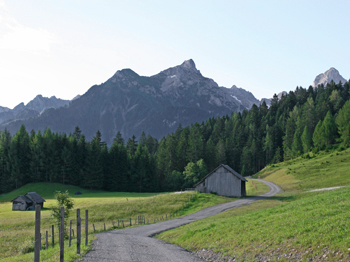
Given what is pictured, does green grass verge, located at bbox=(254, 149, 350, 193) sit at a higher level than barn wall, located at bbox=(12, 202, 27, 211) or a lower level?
higher

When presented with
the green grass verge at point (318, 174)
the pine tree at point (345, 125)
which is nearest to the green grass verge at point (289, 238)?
the green grass verge at point (318, 174)

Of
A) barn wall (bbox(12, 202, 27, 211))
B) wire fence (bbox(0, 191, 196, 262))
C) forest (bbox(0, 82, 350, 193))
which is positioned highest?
forest (bbox(0, 82, 350, 193))

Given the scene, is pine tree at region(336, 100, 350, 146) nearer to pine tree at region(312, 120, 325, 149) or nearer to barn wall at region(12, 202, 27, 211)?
pine tree at region(312, 120, 325, 149)

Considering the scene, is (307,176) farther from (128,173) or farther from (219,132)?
(219,132)

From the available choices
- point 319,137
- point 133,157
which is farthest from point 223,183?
point 133,157

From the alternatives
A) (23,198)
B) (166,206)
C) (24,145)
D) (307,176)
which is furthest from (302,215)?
(24,145)

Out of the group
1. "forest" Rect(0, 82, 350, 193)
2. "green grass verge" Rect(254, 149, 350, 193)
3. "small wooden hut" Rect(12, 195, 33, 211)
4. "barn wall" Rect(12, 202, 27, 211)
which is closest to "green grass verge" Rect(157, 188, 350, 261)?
"green grass verge" Rect(254, 149, 350, 193)

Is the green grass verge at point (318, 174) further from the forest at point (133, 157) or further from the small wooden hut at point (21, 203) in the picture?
the small wooden hut at point (21, 203)

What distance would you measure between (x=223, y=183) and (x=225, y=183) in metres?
0.63

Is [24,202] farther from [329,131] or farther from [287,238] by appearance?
[329,131]

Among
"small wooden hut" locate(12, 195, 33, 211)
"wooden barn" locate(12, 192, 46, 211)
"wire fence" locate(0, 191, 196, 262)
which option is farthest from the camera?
"wooden barn" locate(12, 192, 46, 211)

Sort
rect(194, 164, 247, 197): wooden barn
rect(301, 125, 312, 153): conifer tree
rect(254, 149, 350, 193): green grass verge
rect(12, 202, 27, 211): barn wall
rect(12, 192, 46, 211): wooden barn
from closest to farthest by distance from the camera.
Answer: rect(254, 149, 350, 193): green grass verge < rect(194, 164, 247, 197): wooden barn < rect(12, 202, 27, 211): barn wall < rect(12, 192, 46, 211): wooden barn < rect(301, 125, 312, 153): conifer tree

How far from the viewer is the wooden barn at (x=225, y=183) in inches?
2847

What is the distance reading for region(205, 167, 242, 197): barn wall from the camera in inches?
2862
